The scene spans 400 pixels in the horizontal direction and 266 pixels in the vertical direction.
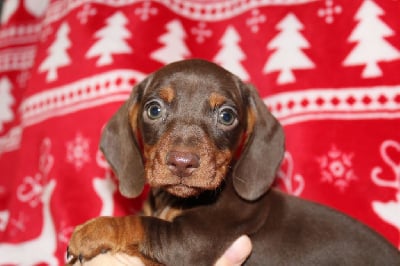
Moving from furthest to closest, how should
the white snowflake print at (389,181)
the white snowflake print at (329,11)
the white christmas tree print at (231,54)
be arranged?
the white christmas tree print at (231,54) < the white snowflake print at (329,11) < the white snowflake print at (389,181)

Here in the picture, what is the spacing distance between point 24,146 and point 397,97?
310cm

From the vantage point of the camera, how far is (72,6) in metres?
4.75

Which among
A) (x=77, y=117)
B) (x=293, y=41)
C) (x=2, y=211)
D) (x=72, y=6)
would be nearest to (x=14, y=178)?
(x=2, y=211)

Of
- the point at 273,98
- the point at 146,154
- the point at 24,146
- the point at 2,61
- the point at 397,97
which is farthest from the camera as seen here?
the point at 2,61

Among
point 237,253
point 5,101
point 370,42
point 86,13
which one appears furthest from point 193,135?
point 5,101

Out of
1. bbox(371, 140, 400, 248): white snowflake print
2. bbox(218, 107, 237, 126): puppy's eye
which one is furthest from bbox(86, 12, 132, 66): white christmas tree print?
bbox(371, 140, 400, 248): white snowflake print

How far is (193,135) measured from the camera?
313 centimetres

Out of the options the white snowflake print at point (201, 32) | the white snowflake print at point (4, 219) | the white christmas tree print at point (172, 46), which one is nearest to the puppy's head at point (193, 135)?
the white christmas tree print at point (172, 46)

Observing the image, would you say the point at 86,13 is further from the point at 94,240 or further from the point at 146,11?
the point at 94,240

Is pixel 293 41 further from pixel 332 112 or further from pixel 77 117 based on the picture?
pixel 77 117

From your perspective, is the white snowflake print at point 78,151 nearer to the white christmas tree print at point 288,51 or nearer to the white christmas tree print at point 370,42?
the white christmas tree print at point 288,51

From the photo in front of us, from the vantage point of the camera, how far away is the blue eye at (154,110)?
3.36m

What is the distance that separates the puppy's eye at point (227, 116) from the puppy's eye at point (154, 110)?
15.1 inches

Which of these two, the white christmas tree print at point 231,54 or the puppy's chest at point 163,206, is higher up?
the white christmas tree print at point 231,54
